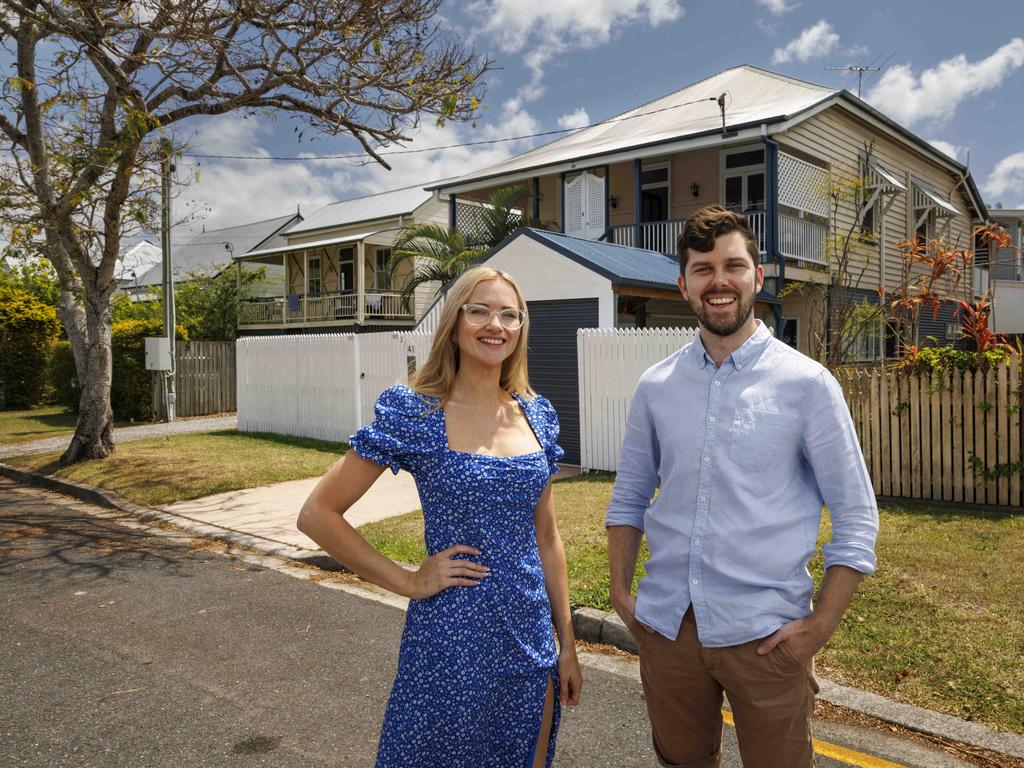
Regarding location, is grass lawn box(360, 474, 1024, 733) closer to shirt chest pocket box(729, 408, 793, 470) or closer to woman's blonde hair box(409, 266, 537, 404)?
shirt chest pocket box(729, 408, 793, 470)

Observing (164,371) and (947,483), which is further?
(164,371)

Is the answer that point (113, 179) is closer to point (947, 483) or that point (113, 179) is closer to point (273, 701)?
point (273, 701)

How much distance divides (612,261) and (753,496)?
394 inches

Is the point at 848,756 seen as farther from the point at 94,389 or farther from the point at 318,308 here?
the point at 318,308

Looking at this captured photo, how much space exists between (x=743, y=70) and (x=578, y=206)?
7.09 m

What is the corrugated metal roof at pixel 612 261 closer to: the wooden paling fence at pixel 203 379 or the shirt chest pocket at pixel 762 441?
the shirt chest pocket at pixel 762 441

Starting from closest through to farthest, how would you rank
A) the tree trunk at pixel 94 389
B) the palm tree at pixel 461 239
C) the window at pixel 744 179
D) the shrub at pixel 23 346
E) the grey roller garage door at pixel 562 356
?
the grey roller garage door at pixel 562 356
the tree trunk at pixel 94 389
the window at pixel 744 179
the palm tree at pixel 461 239
the shrub at pixel 23 346

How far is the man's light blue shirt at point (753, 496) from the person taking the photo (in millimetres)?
2053

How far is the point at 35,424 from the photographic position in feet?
57.4

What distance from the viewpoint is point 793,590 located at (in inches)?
81.8

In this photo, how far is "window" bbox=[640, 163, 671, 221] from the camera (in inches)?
783

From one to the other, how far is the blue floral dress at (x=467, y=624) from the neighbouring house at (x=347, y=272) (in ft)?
74.5

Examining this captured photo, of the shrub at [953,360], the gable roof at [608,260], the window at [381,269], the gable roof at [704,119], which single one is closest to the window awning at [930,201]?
the gable roof at [704,119]

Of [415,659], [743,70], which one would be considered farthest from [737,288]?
[743,70]
